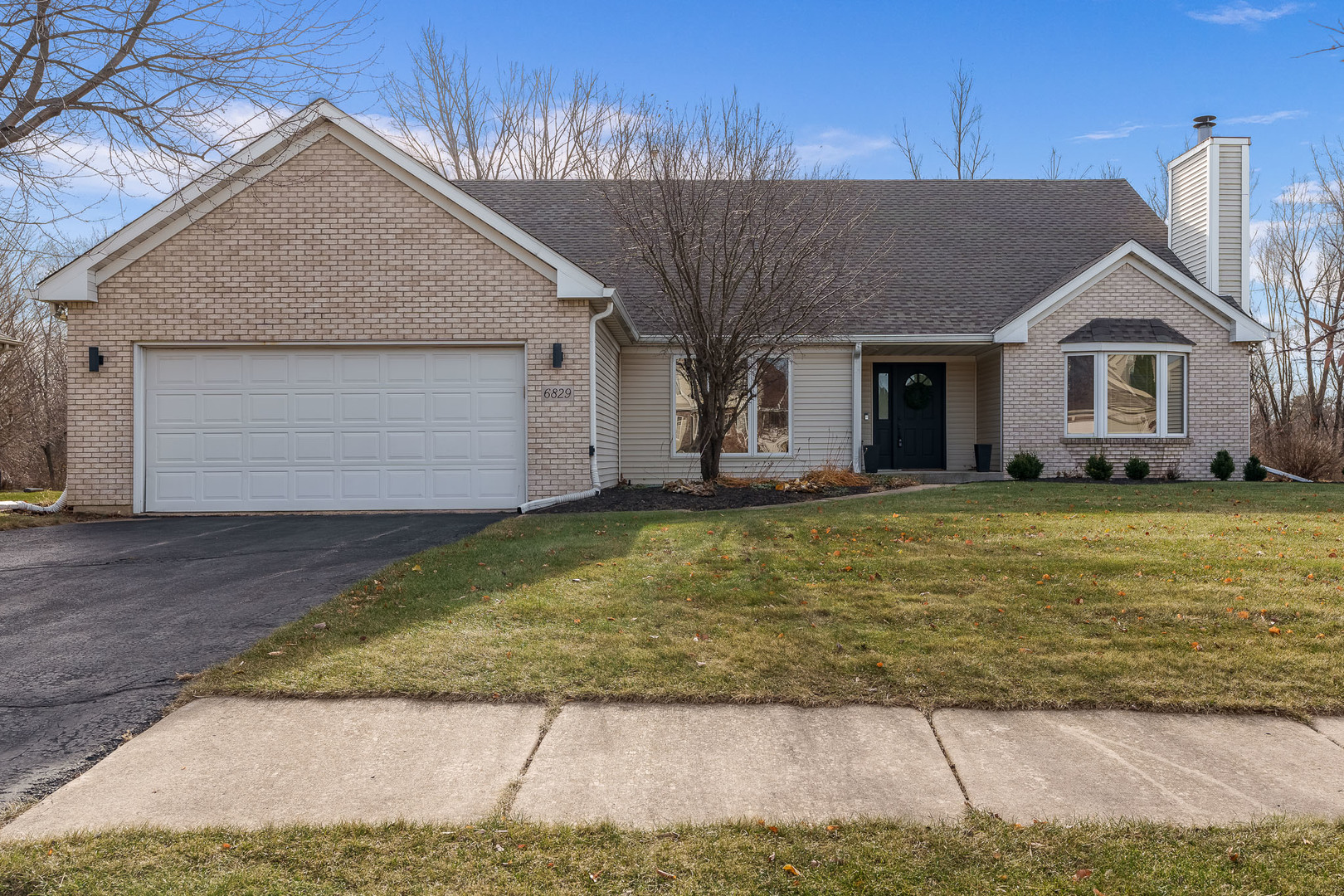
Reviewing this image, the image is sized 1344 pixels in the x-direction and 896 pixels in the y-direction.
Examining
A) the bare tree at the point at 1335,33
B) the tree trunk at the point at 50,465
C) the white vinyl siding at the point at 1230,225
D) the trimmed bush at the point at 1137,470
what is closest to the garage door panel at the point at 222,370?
the bare tree at the point at 1335,33

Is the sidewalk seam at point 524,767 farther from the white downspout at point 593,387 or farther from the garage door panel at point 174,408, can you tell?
the garage door panel at point 174,408

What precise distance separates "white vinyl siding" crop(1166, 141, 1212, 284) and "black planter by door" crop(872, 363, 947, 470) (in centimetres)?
571

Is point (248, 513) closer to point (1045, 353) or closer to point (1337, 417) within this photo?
point (1045, 353)

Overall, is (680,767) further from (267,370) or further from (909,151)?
(909,151)

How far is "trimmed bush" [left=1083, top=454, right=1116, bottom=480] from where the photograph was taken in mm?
14516

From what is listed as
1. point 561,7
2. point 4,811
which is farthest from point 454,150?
point 4,811

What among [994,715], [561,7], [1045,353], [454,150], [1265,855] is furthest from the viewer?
[454,150]

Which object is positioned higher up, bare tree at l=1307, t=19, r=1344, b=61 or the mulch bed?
bare tree at l=1307, t=19, r=1344, b=61

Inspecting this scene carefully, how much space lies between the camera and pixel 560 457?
1203cm

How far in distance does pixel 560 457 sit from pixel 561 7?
1259 cm

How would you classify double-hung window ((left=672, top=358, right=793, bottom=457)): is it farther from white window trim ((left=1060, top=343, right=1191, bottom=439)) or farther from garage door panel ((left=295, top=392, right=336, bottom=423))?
garage door panel ((left=295, top=392, right=336, bottom=423))

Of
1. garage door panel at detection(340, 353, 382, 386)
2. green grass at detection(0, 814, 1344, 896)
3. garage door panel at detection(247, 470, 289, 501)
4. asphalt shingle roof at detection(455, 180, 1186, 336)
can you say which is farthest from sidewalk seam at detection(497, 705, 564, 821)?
asphalt shingle roof at detection(455, 180, 1186, 336)

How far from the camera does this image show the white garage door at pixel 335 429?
1198cm

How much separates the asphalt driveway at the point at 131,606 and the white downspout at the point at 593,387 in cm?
196
